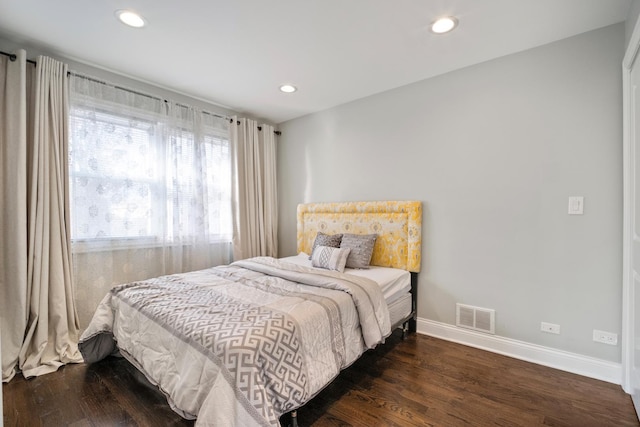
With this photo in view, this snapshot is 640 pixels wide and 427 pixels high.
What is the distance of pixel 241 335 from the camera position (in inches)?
55.2

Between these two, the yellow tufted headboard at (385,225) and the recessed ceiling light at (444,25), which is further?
the yellow tufted headboard at (385,225)

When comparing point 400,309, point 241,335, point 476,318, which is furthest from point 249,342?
point 476,318

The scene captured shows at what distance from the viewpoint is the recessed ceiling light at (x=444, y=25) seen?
200 centimetres

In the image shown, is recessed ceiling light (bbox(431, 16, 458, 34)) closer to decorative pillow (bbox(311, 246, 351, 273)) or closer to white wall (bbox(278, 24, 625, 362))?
white wall (bbox(278, 24, 625, 362))

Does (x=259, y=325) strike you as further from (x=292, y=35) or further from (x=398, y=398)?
(x=292, y=35)

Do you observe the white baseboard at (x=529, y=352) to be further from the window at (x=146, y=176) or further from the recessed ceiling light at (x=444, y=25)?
the window at (x=146, y=176)

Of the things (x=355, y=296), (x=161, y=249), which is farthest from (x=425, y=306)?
(x=161, y=249)

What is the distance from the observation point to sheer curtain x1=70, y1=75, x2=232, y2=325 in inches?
100

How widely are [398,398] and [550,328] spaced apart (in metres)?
1.37

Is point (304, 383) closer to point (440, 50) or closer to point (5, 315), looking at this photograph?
point (5, 315)

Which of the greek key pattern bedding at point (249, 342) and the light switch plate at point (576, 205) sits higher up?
the light switch plate at point (576, 205)

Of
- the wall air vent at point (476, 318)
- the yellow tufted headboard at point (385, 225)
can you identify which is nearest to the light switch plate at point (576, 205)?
the wall air vent at point (476, 318)

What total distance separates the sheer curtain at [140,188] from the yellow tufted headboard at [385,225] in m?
1.36

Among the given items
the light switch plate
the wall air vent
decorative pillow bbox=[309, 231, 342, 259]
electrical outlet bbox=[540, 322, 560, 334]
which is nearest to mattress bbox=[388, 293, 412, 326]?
the wall air vent
